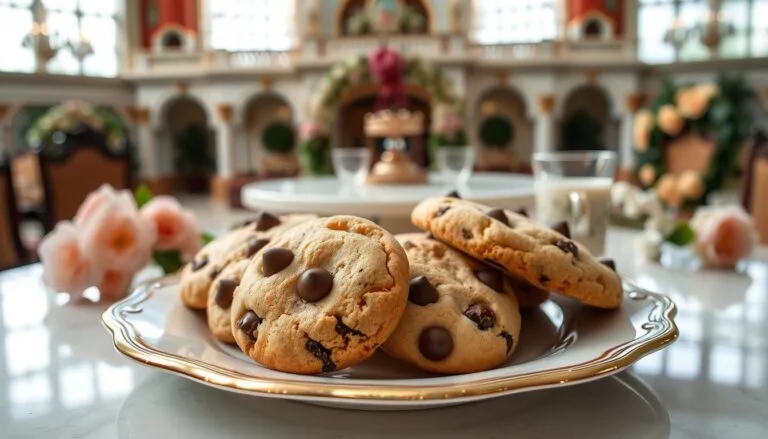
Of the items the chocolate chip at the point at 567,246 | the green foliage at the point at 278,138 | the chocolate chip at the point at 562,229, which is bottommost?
the chocolate chip at the point at 567,246

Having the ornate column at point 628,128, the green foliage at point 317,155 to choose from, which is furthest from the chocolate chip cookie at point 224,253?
the ornate column at point 628,128

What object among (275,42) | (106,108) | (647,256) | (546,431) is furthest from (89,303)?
(275,42)

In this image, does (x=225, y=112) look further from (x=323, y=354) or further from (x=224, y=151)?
(x=323, y=354)

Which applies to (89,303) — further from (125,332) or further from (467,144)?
(467,144)

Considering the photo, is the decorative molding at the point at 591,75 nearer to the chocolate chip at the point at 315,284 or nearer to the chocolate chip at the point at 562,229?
the chocolate chip at the point at 562,229

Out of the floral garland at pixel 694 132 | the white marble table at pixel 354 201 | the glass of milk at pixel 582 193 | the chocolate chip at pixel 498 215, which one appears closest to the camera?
the chocolate chip at pixel 498 215
